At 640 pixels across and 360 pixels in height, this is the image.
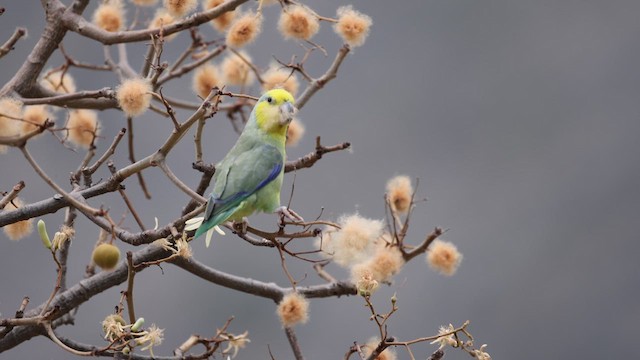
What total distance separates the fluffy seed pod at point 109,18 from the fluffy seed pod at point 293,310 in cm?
58

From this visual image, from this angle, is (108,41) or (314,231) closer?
(314,231)

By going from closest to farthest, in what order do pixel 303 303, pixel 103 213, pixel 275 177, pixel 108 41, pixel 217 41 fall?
pixel 103 213 < pixel 275 177 < pixel 303 303 < pixel 108 41 < pixel 217 41

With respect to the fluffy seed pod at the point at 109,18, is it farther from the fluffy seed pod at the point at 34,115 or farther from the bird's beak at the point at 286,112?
the bird's beak at the point at 286,112

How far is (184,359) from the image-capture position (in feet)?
3.85

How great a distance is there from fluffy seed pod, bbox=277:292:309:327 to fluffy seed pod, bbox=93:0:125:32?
0.58 m

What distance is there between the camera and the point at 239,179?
1055 millimetres

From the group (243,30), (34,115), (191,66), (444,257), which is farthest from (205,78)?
(444,257)

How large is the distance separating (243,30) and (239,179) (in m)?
0.32

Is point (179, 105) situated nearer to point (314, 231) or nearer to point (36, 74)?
point (36, 74)

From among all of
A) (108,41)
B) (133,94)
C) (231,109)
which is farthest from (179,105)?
(133,94)

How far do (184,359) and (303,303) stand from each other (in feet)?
0.60

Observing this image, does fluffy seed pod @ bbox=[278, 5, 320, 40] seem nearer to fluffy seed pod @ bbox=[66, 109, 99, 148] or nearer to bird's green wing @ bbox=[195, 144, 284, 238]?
bird's green wing @ bbox=[195, 144, 284, 238]

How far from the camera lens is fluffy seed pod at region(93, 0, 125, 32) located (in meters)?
1.43

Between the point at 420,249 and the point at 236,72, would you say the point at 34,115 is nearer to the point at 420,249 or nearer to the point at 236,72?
the point at 236,72
